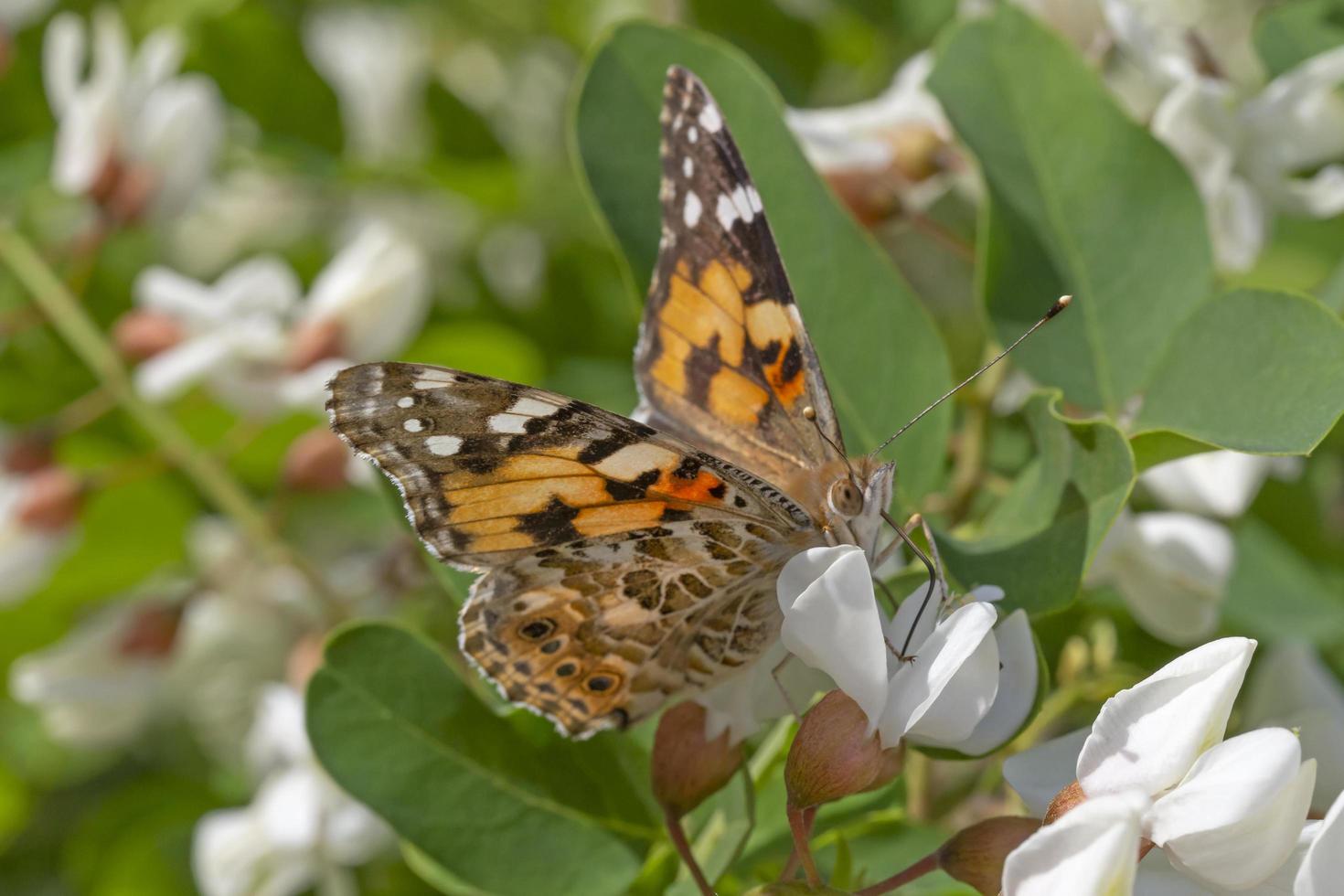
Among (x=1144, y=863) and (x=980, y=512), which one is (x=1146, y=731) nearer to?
(x=1144, y=863)

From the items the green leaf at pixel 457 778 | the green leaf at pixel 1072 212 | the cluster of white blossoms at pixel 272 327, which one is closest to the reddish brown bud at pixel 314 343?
the cluster of white blossoms at pixel 272 327

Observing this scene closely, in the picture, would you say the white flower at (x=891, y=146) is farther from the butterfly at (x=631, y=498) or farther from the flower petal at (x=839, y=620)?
the flower petal at (x=839, y=620)

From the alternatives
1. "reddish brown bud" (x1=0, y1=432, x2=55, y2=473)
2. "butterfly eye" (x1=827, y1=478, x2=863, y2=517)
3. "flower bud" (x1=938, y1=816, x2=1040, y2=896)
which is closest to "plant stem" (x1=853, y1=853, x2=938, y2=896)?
"flower bud" (x1=938, y1=816, x2=1040, y2=896)

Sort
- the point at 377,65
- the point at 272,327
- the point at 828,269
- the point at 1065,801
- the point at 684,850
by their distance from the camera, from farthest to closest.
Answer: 1. the point at 377,65
2. the point at 272,327
3. the point at 828,269
4. the point at 684,850
5. the point at 1065,801

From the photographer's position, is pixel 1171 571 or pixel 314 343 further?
pixel 314 343

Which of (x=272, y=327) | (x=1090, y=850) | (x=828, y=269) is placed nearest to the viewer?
(x=1090, y=850)

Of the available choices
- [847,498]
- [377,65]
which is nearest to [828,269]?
[847,498]

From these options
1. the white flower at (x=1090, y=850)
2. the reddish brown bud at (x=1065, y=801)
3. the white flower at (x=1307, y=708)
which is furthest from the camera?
the white flower at (x=1307, y=708)

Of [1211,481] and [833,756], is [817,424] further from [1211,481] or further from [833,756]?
[1211,481]
